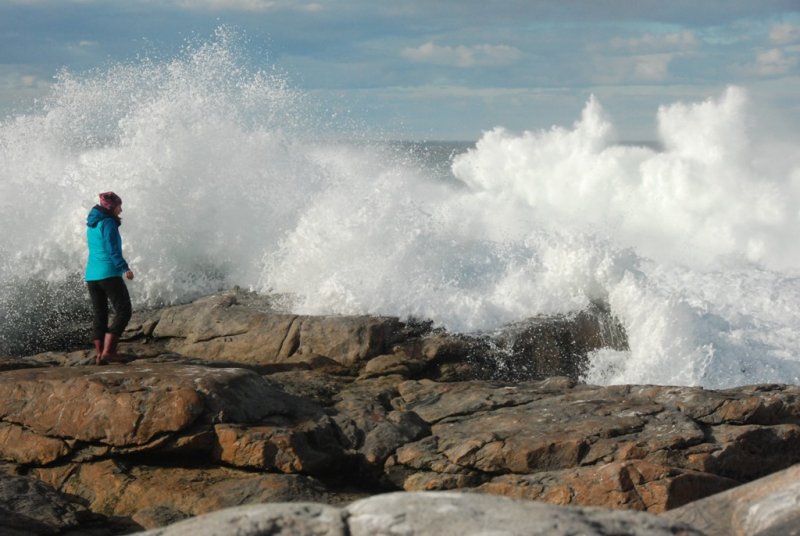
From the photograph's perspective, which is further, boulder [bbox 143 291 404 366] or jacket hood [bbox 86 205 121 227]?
boulder [bbox 143 291 404 366]

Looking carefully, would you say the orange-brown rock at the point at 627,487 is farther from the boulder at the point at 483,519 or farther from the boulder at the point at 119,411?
the boulder at the point at 483,519

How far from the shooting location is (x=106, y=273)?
795 centimetres

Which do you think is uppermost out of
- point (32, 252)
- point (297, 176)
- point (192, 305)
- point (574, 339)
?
point (297, 176)

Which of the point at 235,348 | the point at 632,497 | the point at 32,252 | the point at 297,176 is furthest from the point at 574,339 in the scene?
the point at 32,252

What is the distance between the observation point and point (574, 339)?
9.77 m

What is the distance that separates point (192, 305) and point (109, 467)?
166 inches

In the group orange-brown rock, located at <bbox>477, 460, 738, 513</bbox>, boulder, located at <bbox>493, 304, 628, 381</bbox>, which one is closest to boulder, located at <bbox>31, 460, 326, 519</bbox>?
orange-brown rock, located at <bbox>477, 460, 738, 513</bbox>

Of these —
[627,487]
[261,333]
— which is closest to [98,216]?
[261,333]

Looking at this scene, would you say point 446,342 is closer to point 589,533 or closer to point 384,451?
point 384,451

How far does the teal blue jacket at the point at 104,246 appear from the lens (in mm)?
7867

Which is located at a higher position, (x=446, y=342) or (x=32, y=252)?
(x=32, y=252)

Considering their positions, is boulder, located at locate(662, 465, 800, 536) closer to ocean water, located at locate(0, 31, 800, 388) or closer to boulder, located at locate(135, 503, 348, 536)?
boulder, located at locate(135, 503, 348, 536)

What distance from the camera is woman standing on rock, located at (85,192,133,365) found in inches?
308

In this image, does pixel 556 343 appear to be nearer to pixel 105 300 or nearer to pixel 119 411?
pixel 105 300
